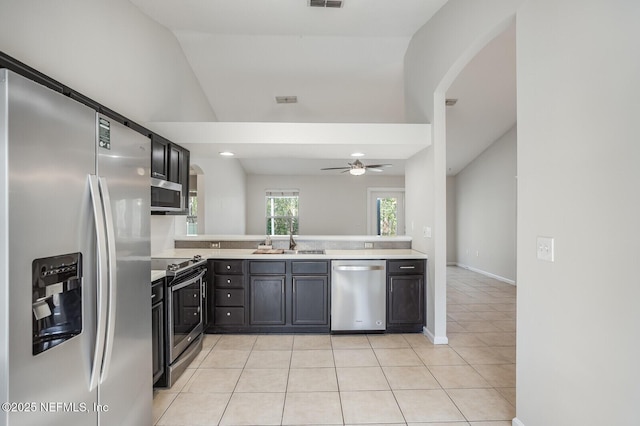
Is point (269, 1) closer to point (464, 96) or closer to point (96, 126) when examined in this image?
point (96, 126)

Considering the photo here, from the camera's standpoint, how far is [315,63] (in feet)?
14.2

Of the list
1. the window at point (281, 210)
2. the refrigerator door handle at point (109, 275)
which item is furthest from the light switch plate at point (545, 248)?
the window at point (281, 210)

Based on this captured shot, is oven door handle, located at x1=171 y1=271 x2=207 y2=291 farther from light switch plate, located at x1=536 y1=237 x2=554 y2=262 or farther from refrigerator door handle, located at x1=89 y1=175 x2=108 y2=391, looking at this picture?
light switch plate, located at x1=536 y1=237 x2=554 y2=262

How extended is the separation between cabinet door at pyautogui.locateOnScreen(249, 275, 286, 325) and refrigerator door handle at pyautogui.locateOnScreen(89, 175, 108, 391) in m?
2.21

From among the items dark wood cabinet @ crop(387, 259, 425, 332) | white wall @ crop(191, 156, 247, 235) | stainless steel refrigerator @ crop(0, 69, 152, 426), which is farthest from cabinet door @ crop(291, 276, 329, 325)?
white wall @ crop(191, 156, 247, 235)

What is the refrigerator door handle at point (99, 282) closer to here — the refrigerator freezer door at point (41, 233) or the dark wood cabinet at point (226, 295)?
the refrigerator freezer door at point (41, 233)

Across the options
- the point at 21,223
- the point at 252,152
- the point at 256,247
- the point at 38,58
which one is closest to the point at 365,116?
the point at 252,152

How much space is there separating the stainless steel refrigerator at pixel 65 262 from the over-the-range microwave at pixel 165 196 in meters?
1.27

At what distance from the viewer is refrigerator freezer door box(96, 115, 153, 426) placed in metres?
1.39

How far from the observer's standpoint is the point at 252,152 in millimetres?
3781

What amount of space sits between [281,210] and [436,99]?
5.63m

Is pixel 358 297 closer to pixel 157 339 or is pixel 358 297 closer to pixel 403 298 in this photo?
pixel 403 298

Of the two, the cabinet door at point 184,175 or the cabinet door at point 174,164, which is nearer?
the cabinet door at point 174,164

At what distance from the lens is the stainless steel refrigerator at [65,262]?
96 cm
